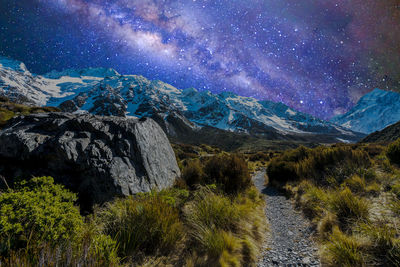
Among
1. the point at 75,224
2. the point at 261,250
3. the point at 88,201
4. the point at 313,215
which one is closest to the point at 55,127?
the point at 88,201

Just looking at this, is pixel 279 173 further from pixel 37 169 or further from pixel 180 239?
pixel 37 169

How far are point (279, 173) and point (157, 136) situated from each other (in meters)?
7.82

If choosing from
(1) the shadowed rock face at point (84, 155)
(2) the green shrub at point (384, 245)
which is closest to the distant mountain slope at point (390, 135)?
(2) the green shrub at point (384, 245)

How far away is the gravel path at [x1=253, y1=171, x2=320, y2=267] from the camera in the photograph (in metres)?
3.18

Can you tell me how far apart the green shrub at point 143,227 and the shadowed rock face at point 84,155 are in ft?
4.66

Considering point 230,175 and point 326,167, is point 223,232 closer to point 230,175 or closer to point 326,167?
point 230,175

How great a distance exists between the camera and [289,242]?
12.7ft

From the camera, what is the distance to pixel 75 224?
2562mm

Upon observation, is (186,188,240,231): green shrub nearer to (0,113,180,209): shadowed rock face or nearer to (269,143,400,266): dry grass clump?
(269,143,400,266): dry grass clump

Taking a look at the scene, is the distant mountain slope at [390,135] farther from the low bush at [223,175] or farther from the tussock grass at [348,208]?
the tussock grass at [348,208]

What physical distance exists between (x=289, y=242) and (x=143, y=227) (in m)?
3.27

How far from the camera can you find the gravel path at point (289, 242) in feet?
10.4

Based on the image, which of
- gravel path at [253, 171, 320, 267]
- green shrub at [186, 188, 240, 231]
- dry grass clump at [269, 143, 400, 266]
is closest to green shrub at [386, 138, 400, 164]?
dry grass clump at [269, 143, 400, 266]

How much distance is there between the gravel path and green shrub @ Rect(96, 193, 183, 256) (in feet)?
5.84
